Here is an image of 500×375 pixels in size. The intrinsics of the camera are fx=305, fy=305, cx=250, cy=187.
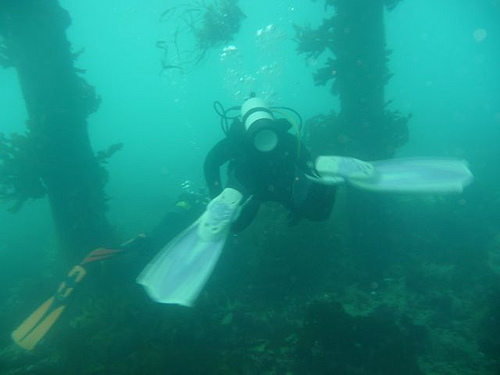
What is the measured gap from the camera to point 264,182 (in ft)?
13.8

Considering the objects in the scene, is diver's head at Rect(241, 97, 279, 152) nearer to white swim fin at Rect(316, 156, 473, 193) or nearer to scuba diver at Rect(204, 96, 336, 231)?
scuba diver at Rect(204, 96, 336, 231)

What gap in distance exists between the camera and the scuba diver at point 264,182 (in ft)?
11.9

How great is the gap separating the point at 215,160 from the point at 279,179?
0.99 m

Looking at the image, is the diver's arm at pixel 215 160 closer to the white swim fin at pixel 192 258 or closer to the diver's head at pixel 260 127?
the diver's head at pixel 260 127

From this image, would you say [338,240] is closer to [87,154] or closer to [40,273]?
[87,154]

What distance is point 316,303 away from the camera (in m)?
5.65

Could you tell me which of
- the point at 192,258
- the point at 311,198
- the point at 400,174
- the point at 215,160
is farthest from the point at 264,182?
the point at 400,174

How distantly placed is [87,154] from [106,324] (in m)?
4.69

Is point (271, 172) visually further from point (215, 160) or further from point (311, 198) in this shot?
point (215, 160)

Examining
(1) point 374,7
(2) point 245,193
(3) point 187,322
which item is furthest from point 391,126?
(3) point 187,322

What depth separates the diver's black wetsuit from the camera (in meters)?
4.06

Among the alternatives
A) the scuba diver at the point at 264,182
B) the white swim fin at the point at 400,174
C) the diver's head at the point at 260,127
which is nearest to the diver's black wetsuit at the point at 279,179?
the scuba diver at the point at 264,182

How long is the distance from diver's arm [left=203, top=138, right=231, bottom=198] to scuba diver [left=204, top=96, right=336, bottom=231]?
0.04 m

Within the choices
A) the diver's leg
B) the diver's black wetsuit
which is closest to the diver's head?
the diver's black wetsuit
